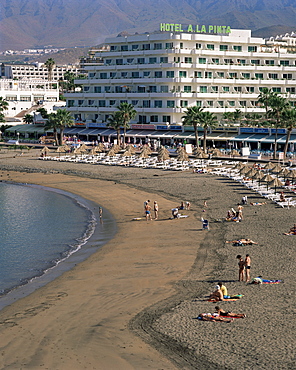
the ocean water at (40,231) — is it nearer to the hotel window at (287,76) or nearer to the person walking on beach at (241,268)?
the person walking on beach at (241,268)

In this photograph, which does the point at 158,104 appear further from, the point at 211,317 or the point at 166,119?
the point at 211,317

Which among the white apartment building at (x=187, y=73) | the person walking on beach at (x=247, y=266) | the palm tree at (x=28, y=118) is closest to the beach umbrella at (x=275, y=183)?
the person walking on beach at (x=247, y=266)

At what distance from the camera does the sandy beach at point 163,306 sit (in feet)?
65.5

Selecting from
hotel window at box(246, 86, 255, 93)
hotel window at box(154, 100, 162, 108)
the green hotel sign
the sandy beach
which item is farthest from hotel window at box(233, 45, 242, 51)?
the sandy beach

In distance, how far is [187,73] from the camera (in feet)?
343

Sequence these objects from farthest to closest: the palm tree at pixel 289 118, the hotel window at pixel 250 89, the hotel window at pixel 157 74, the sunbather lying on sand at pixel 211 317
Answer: the hotel window at pixel 250 89
the hotel window at pixel 157 74
the palm tree at pixel 289 118
the sunbather lying on sand at pixel 211 317

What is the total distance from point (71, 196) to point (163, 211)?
1448cm

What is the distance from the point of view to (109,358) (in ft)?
65.5

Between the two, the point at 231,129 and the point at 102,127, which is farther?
the point at 102,127

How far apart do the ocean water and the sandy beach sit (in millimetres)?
2099

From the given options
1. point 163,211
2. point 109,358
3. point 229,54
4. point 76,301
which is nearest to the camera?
point 109,358

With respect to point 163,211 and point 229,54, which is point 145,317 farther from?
point 229,54

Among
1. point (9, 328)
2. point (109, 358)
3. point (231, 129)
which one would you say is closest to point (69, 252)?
point (9, 328)

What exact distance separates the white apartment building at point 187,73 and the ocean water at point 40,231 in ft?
153
